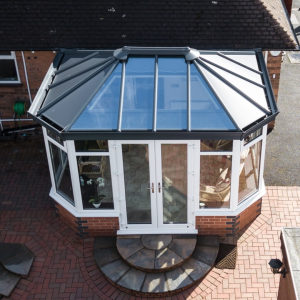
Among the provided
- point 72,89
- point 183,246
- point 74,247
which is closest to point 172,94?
point 72,89

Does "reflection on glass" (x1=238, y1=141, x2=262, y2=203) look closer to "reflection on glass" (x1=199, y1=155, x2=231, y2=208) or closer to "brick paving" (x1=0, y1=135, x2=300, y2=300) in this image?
"reflection on glass" (x1=199, y1=155, x2=231, y2=208)

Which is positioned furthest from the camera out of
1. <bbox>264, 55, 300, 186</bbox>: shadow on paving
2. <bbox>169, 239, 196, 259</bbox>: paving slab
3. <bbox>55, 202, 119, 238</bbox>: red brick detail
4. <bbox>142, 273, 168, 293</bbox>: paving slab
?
<bbox>264, 55, 300, 186</bbox>: shadow on paving

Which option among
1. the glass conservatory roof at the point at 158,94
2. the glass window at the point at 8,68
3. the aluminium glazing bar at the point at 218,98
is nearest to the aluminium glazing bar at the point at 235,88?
the glass conservatory roof at the point at 158,94

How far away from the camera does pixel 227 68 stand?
969 centimetres

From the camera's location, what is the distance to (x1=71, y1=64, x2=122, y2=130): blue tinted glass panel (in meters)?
8.54

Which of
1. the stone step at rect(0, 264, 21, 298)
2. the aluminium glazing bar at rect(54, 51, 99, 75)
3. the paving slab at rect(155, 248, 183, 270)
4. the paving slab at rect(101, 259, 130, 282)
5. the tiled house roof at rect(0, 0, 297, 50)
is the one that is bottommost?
the stone step at rect(0, 264, 21, 298)

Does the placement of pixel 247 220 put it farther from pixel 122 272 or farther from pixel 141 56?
pixel 141 56

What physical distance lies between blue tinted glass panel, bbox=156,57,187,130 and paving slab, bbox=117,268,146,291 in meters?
2.86

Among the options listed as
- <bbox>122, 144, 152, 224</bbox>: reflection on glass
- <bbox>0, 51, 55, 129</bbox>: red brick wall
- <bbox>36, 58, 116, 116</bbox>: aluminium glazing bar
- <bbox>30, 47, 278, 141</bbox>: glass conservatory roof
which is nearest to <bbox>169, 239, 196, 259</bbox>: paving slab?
<bbox>122, 144, 152, 224</bbox>: reflection on glass

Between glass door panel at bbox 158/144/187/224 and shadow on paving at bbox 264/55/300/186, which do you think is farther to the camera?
shadow on paving at bbox 264/55/300/186

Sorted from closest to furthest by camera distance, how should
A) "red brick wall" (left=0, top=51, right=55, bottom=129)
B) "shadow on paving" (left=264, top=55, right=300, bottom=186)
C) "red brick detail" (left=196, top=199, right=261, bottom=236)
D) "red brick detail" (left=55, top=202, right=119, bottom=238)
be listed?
"red brick detail" (left=196, top=199, right=261, bottom=236) < "red brick detail" (left=55, top=202, right=119, bottom=238) < "shadow on paving" (left=264, top=55, right=300, bottom=186) < "red brick wall" (left=0, top=51, right=55, bottom=129)

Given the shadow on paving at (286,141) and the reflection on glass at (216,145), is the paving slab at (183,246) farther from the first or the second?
the shadow on paving at (286,141)

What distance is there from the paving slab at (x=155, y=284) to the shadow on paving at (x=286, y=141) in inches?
154

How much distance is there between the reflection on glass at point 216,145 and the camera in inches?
345
